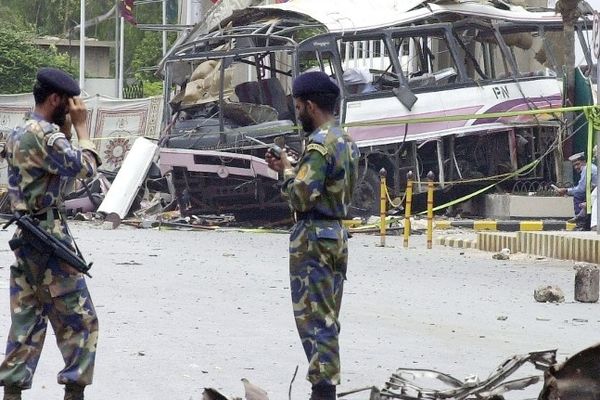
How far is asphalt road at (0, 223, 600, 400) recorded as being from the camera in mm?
8633

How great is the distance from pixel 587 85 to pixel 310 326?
743 inches

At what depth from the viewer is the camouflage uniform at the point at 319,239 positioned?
7.10m

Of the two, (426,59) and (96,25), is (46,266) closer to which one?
(426,59)

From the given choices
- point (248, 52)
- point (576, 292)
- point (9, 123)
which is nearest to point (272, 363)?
point (576, 292)

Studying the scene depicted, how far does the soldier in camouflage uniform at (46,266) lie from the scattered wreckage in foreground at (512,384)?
0.67 metres

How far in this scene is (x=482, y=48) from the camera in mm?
26594

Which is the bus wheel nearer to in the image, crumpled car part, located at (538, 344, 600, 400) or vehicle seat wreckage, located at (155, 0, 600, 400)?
vehicle seat wreckage, located at (155, 0, 600, 400)

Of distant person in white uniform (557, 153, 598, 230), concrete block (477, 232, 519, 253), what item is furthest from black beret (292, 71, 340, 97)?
distant person in white uniform (557, 153, 598, 230)

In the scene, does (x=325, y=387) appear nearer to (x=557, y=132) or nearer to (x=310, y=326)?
(x=310, y=326)

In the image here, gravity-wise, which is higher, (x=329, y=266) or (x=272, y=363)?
(x=329, y=266)

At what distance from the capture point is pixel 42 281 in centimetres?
685

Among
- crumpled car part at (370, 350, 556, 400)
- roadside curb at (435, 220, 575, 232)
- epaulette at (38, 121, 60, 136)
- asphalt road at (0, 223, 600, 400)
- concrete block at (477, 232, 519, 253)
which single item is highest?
epaulette at (38, 121, 60, 136)

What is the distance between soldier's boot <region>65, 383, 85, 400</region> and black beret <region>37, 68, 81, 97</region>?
1.34 metres

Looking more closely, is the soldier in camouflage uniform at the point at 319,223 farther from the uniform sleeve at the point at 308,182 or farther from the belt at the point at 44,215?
the belt at the point at 44,215
